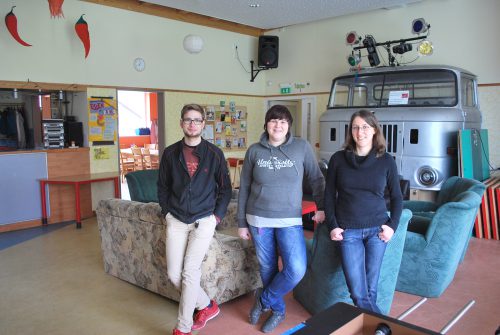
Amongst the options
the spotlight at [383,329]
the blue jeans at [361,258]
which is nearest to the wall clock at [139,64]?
the blue jeans at [361,258]

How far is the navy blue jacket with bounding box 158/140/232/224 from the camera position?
2670 millimetres

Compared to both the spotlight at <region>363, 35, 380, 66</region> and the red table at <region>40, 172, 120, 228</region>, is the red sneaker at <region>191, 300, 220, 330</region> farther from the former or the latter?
the spotlight at <region>363, 35, 380, 66</region>

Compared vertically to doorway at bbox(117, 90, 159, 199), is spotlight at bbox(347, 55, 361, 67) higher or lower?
higher

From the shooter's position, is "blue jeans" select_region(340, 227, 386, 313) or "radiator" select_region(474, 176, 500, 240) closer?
"blue jeans" select_region(340, 227, 386, 313)

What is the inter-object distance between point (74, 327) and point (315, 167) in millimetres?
2009

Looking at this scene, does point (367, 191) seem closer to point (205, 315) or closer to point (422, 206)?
point (205, 315)

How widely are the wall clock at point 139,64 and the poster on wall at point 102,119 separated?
2.29 ft

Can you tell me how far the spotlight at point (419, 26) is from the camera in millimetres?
6309

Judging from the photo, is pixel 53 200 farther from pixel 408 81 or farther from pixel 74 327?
pixel 408 81

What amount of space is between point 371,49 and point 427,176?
2.42m

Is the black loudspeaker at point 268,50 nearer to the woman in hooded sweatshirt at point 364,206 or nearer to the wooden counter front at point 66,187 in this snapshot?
the wooden counter front at point 66,187

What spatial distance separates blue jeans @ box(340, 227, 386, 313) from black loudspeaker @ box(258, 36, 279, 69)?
625 cm

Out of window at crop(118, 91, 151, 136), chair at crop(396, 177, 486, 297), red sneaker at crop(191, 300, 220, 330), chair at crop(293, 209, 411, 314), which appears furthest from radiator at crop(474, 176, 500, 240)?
window at crop(118, 91, 151, 136)

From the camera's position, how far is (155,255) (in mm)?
3295
